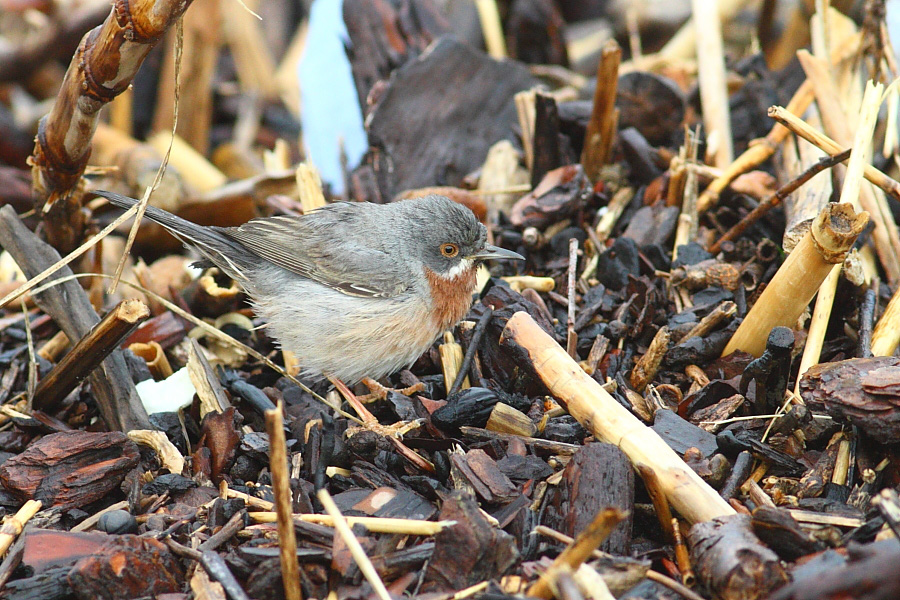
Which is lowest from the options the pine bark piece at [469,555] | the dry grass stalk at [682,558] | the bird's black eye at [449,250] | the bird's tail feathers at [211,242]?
the dry grass stalk at [682,558]

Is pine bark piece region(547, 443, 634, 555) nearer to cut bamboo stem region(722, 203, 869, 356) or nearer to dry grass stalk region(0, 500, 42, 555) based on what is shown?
cut bamboo stem region(722, 203, 869, 356)

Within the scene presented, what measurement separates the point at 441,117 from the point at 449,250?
168 cm

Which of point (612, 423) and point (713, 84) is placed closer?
point (612, 423)

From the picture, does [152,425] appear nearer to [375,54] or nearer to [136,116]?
[375,54]

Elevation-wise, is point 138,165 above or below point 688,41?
below

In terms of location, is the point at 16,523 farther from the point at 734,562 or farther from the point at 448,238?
the point at 734,562

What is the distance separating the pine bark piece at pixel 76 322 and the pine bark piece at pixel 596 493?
2162mm

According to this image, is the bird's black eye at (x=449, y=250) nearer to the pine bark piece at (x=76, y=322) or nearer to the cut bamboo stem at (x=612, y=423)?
the cut bamboo stem at (x=612, y=423)

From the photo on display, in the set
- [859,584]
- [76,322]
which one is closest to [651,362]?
[859,584]

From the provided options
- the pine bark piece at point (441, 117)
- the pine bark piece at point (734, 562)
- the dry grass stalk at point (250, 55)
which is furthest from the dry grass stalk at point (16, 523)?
the dry grass stalk at point (250, 55)

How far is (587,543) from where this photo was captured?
7.23 feet

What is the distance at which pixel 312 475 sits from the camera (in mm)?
3375

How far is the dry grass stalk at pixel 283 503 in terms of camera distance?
7.39 feet

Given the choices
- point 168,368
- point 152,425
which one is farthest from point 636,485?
point 168,368
